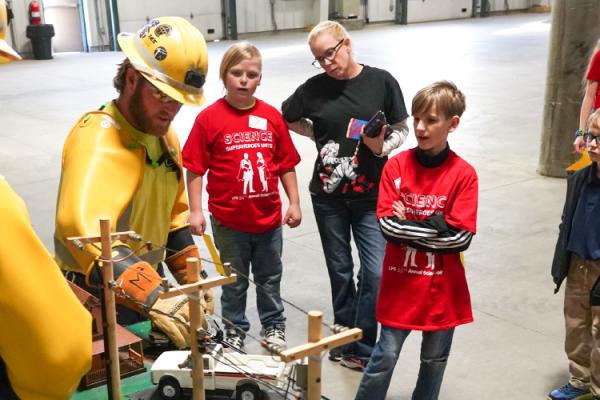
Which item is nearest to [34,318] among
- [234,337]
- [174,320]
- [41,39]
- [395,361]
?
[174,320]

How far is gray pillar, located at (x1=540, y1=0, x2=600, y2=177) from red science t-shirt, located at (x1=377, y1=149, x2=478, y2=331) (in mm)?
4532

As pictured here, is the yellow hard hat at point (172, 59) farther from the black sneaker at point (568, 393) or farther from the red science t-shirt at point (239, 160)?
the black sneaker at point (568, 393)

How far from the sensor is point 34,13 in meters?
17.8

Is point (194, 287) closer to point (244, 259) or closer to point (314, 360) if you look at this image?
point (314, 360)

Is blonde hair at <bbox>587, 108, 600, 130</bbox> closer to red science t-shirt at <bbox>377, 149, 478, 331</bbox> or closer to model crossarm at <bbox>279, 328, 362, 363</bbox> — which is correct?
red science t-shirt at <bbox>377, 149, 478, 331</bbox>

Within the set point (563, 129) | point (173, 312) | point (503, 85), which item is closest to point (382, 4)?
point (503, 85)

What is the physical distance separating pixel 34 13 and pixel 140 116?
16.5m

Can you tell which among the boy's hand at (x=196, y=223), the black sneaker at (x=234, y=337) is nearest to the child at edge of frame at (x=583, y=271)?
the black sneaker at (x=234, y=337)

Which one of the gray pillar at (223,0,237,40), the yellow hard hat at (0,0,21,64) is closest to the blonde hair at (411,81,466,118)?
the yellow hard hat at (0,0,21,64)

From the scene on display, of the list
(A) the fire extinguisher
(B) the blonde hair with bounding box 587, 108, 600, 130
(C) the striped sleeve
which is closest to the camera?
(C) the striped sleeve

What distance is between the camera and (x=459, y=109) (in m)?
3.19

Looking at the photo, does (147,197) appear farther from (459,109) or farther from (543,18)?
(543,18)

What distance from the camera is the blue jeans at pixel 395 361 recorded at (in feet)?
10.6

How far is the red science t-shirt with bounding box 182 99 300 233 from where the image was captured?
3.96 m
